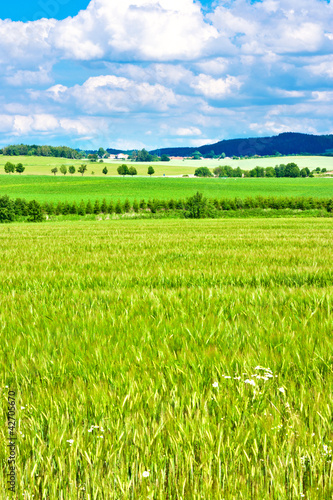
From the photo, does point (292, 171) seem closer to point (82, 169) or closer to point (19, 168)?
point (82, 169)

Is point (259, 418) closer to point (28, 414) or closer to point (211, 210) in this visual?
point (28, 414)

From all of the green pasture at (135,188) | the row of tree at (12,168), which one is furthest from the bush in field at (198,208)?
the row of tree at (12,168)

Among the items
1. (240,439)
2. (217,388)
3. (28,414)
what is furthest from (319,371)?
(28,414)

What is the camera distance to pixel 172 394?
2621 mm

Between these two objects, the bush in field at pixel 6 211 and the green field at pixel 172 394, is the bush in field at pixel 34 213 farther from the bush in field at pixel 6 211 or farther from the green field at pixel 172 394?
the green field at pixel 172 394

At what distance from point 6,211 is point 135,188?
2444 inches

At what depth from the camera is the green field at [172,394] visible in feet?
6.14

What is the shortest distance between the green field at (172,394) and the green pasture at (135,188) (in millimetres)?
106778

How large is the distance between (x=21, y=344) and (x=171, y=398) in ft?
5.89

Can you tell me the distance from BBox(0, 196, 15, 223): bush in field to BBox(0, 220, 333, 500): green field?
2923 inches

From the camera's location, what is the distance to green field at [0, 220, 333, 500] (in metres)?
1.87

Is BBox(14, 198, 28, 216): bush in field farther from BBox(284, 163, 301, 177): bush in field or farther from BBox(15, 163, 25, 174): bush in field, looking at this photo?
BBox(284, 163, 301, 177): bush in field

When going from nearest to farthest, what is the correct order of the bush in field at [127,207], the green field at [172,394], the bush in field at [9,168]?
1. the green field at [172,394]
2. the bush in field at [127,207]
3. the bush in field at [9,168]

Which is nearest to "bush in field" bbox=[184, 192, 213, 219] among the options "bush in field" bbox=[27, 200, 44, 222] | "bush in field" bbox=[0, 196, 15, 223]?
"bush in field" bbox=[27, 200, 44, 222]
